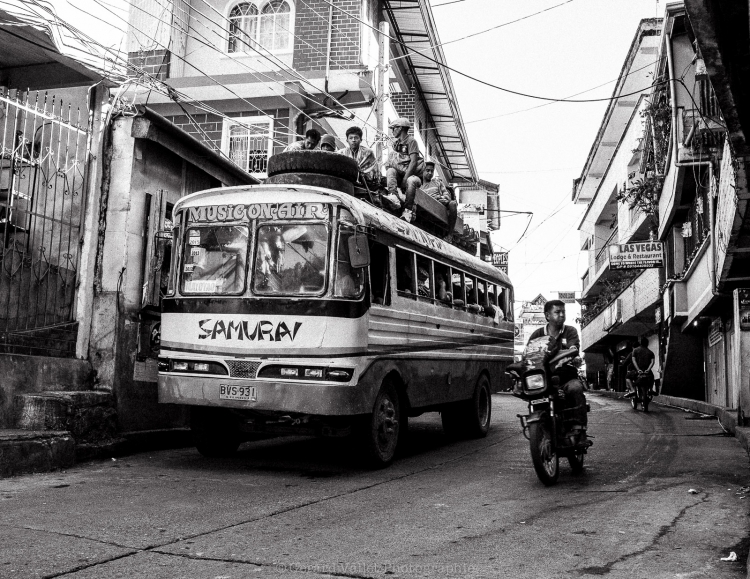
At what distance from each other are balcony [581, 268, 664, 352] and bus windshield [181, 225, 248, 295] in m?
21.5

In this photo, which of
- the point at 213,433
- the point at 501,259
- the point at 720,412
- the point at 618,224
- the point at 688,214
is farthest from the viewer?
the point at 618,224

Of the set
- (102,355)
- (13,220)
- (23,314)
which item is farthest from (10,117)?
(102,355)

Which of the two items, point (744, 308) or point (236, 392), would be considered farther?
point (744, 308)

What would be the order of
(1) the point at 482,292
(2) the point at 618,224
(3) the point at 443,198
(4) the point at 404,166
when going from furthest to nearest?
(2) the point at 618,224
(3) the point at 443,198
(1) the point at 482,292
(4) the point at 404,166

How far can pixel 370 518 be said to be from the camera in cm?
575

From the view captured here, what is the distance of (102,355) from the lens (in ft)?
31.1

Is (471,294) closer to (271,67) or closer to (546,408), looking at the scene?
(546,408)

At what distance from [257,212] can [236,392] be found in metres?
1.85

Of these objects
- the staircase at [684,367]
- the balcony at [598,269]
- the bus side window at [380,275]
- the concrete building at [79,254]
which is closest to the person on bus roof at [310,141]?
the concrete building at [79,254]

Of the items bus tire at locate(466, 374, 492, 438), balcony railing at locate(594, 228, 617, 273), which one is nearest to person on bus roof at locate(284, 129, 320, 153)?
bus tire at locate(466, 374, 492, 438)

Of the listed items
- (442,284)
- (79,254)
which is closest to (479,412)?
(442,284)

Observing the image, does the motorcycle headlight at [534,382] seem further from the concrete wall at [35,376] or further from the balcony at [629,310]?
the balcony at [629,310]

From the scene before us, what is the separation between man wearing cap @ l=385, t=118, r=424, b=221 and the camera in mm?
11547

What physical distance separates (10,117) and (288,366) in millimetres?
4257
